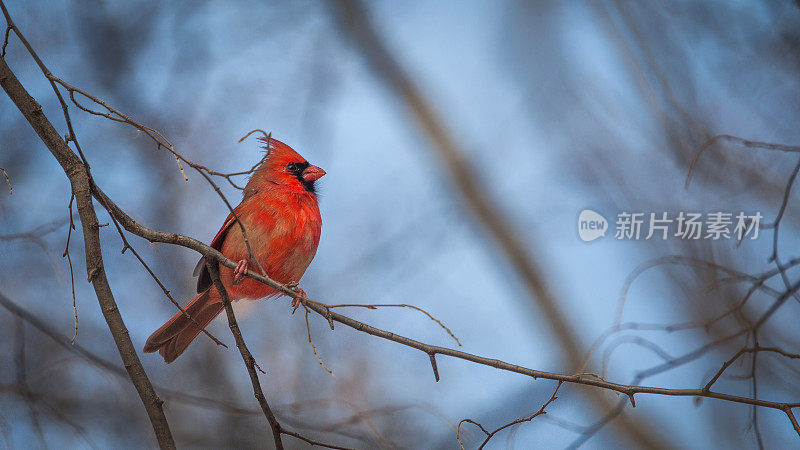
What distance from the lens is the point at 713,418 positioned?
2.13m

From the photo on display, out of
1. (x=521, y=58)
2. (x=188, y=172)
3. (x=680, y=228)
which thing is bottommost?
(x=188, y=172)

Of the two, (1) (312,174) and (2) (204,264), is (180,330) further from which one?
(1) (312,174)

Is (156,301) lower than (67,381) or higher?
higher

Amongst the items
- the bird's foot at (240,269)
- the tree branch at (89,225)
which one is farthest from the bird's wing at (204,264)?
the tree branch at (89,225)

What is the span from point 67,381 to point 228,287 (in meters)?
0.70

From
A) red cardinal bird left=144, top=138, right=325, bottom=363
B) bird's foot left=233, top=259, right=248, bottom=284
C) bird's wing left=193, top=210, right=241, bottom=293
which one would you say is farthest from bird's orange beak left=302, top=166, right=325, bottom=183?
bird's foot left=233, top=259, right=248, bottom=284

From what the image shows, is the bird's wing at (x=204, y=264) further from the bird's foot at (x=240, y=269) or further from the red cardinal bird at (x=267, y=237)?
the bird's foot at (x=240, y=269)

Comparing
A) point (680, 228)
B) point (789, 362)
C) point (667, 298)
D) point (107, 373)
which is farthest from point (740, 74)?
point (107, 373)

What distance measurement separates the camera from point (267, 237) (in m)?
1.31

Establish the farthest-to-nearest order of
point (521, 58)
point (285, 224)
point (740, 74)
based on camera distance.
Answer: point (521, 58)
point (740, 74)
point (285, 224)

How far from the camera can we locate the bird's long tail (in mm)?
1359

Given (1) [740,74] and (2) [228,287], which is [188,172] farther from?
(1) [740,74]

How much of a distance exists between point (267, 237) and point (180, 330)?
0.27 meters

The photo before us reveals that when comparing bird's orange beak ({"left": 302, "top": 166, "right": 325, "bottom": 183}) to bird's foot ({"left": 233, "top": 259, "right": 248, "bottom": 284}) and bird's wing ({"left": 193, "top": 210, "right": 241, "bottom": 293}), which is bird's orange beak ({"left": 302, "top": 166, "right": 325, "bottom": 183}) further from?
bird's foot ({"left": 233, "top": 259, "right": 248, "bottom": 284})
